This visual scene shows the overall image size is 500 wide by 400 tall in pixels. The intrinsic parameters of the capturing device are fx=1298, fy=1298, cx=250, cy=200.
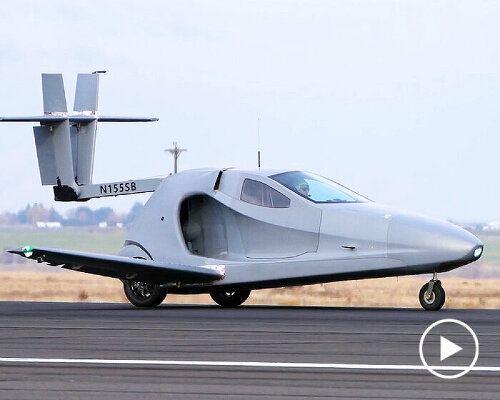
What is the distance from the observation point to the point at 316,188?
20.8m

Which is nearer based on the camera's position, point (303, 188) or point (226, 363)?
point (226, 363)

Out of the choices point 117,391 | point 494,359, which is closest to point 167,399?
point 117,391

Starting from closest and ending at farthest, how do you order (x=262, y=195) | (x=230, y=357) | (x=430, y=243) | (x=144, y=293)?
(x=230, y=357) → (x=430, y=243) → (x=262, y=195) → (x=144, y=293)

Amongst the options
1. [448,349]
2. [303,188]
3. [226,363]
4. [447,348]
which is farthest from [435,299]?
[226,363]

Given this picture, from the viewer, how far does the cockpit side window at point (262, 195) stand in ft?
68.2

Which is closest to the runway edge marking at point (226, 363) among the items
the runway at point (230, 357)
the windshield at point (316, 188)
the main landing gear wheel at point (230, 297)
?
the runway at point (230, 357)

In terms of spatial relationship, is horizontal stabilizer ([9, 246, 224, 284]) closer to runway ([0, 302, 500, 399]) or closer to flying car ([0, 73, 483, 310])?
flying car ([0, 73, 483, 310])

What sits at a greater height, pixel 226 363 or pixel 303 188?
pixel 303 188

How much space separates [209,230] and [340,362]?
11.3 m

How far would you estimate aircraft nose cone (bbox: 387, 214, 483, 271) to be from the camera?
19016mm

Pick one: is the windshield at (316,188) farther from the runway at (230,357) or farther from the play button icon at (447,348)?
the play button icon at (447,348)

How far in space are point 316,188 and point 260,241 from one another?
4.12 feet

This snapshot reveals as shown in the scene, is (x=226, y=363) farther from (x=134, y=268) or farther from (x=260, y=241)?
(x=260, y=241)

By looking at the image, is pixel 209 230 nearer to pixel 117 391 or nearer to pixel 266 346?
pixel 266 346
